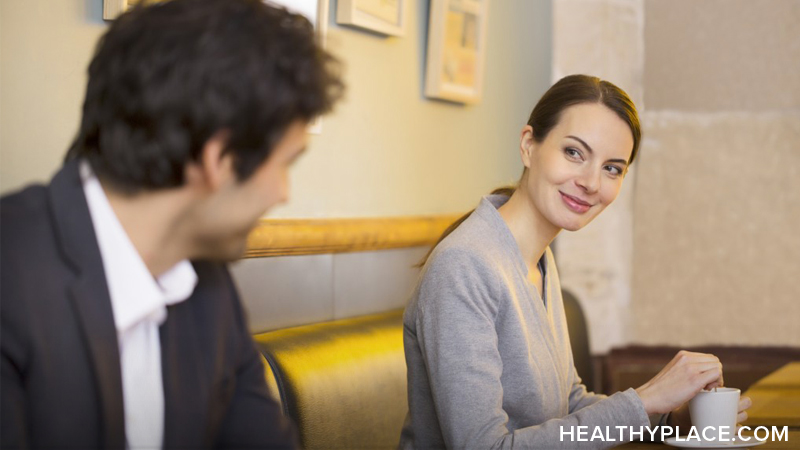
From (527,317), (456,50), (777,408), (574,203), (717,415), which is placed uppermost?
(456,50)

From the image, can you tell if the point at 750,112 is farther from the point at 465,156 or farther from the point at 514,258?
the point at 514,258

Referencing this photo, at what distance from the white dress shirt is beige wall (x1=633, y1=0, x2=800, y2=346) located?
8.56 ft

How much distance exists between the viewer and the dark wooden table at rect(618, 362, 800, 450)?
1.67m

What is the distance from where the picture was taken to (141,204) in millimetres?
1035

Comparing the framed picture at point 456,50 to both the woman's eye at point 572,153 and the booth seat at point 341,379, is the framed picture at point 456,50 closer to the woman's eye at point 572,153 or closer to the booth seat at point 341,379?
the booth seat at point 341,379

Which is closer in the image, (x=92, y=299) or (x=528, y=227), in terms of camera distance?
(x=92, y=299)

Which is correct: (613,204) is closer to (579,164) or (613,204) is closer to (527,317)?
(579,164)

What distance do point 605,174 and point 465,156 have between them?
48.2 inches

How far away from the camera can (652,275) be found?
3.48 m

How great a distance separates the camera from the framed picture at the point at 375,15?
229 centimetres

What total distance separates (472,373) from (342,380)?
403mm

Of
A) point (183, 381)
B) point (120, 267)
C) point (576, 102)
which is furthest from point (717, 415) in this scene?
point (120, 267)

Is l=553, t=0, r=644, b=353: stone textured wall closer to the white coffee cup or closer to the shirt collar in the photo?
the white coffee cup

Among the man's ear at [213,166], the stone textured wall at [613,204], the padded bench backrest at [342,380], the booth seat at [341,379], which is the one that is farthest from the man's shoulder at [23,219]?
the stone textured wall at [613,204]
